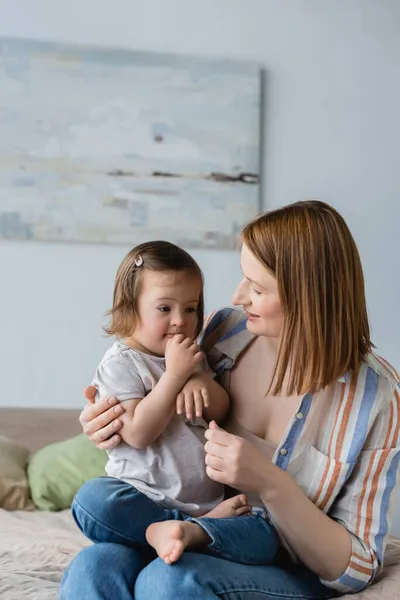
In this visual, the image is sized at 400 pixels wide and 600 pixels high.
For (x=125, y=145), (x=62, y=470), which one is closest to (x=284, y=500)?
(x=62, y=470)

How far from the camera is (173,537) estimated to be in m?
1.35

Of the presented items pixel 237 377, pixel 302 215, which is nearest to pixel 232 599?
pixel 237 377

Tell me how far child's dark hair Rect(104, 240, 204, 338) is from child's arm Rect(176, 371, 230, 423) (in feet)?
0.67

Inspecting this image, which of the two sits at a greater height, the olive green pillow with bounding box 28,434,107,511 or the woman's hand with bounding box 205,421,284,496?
the woman's hand with bounding box 205,421,284,496

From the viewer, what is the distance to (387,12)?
3320 mm

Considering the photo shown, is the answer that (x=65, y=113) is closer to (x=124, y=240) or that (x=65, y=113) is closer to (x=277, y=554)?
(x=124, y=240)

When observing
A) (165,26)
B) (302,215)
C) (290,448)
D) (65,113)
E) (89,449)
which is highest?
(165,26)

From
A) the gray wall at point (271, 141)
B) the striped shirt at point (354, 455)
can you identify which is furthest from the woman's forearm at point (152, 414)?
the gray wall at point (271, 141)

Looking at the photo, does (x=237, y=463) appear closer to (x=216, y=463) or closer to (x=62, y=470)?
(x=216, y=463)

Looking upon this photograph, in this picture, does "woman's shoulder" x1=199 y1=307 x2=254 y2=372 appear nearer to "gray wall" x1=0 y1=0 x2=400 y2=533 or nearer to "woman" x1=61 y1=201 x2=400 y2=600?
"woman" x1=61 y1=201 x2=400 y2=600

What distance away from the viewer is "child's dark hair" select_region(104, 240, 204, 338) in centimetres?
165

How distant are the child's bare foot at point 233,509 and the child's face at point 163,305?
13.3 inches

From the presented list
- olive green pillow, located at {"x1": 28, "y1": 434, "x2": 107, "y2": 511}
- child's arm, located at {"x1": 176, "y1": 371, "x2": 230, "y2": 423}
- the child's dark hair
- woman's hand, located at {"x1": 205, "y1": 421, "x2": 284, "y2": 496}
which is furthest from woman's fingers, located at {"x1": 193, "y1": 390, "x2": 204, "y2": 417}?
olive green pillow, located at {"x1": 28, "y1": 434, "x2": 107, "y2": 511}

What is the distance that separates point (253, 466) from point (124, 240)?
6.24 ft
